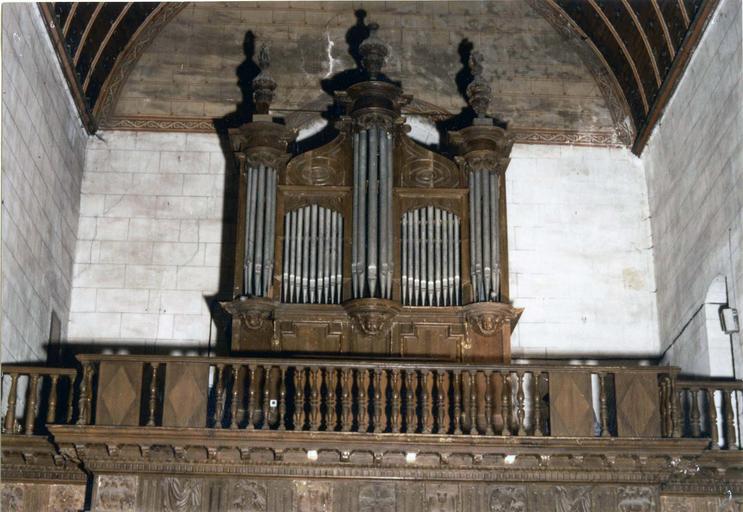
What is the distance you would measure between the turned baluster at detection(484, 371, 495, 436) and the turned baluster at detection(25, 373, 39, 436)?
213 inches

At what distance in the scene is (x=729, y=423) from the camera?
16.3 m

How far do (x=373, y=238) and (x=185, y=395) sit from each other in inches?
143

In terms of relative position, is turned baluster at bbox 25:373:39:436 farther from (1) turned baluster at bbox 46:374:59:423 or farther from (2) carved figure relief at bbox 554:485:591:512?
(2) carved figure relief at bbox 554:485:591:512

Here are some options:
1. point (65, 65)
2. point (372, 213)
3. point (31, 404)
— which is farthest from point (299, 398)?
point (65, 65)

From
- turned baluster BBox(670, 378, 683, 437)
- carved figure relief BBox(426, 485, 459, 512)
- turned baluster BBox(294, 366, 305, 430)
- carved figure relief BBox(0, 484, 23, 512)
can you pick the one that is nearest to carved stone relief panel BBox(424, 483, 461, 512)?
carved figure relief BBox(426, 485, 459, 512)

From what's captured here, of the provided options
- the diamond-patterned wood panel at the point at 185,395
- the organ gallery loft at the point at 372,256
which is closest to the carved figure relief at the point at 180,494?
the organ gallery loft at the point at 372,256

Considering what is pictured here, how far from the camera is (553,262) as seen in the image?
20000mm

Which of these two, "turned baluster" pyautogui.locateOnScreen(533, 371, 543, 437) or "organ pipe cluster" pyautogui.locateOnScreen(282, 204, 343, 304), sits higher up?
"organ pipe cluster" pyautogui.locateOnScreen(282, 204, 343, 304)

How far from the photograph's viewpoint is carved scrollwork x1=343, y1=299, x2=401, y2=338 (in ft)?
57.8

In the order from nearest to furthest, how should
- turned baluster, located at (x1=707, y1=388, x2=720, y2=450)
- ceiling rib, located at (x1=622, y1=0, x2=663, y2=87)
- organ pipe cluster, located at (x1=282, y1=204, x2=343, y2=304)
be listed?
turned baluster, located at (x1=707, y1=388, x2=720, y2=450), organ pipe cluster, located at (x1=282, y1=204, x2=343, y2=304), ceiling rib, located at (x1=622, y1=0, x2=663, y2=87)

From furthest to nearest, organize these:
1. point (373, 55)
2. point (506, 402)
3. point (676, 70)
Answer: point (373, 55)
point (676, 70)
point (506, 402)

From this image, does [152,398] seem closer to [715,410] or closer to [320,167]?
[320,167]

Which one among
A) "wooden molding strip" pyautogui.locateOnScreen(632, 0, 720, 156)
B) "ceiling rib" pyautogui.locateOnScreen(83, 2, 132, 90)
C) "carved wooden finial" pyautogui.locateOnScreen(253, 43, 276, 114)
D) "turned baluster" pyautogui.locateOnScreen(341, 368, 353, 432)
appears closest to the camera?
"turned baluster" pyautogui.locateOnScreen(341, 368, 353, 432)

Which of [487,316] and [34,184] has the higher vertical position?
[34,184]
